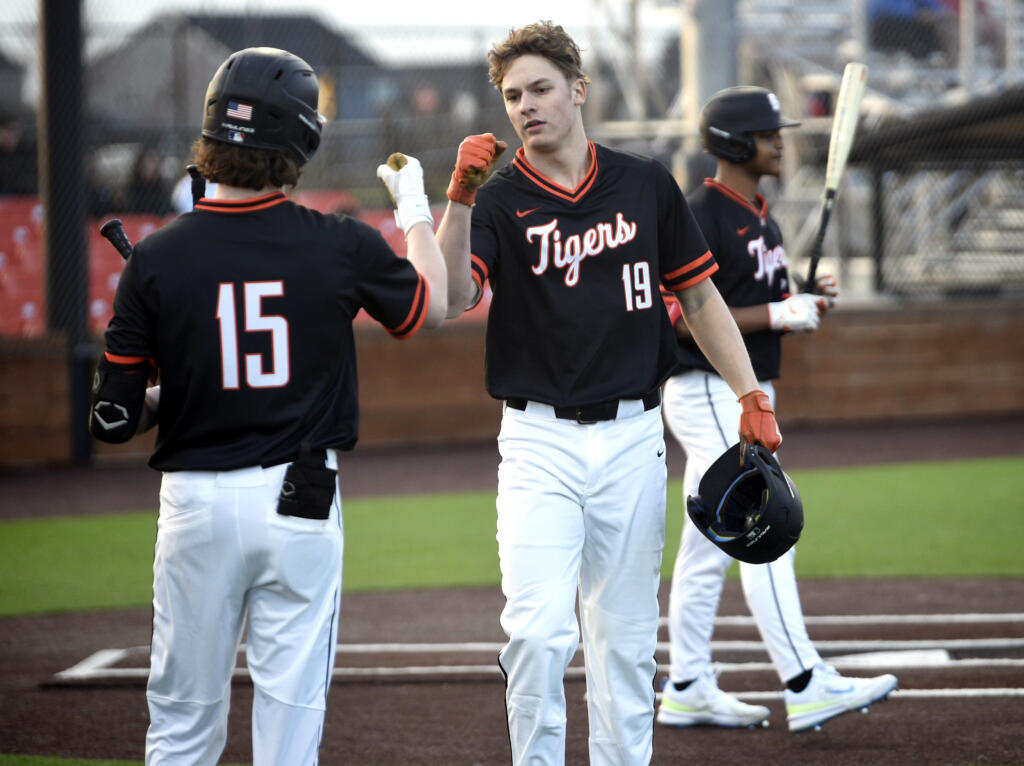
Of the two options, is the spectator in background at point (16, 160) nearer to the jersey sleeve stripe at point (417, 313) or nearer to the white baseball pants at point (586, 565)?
the white baseball pants at point (586, 565)

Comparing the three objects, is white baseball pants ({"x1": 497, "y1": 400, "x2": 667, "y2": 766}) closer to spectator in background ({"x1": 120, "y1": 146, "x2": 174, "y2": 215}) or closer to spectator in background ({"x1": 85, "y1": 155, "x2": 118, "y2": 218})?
spectator in background ({"x1": 120, "y1": 146, "x2": 174, "y2": 215})

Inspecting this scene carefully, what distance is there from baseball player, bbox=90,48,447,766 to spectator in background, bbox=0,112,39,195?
10228mm

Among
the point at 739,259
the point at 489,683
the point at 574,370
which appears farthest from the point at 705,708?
the point at 574,370

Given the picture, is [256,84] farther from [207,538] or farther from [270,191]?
[207,538]

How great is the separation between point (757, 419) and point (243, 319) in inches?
62.5

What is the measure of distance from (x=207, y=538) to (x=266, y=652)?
0.96 feet

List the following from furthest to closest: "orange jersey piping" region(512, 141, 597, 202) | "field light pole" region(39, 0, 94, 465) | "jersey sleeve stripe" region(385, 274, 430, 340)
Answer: "field light pole" region(39, 0, 94, 465), "orange jersey piping" region(512, 141, 597, 202), "jersey sleeve stripe" region(385, 274, 430, 340)

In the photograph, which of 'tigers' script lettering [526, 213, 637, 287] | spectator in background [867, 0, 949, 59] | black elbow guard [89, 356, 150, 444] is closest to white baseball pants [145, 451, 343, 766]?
black elbow guard [89, 356, 150, 444]

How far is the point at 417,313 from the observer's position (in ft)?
10.2

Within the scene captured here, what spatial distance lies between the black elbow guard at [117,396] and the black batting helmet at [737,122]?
107 inches

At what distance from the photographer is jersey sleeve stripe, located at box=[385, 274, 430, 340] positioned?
122 inches

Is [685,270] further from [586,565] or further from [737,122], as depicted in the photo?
[737,122]

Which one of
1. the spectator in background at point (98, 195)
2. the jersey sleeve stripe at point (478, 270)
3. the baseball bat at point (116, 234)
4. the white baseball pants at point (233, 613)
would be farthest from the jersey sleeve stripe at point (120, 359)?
the spectator in background at point (98, 195)

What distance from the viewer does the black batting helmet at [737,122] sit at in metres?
5.00
